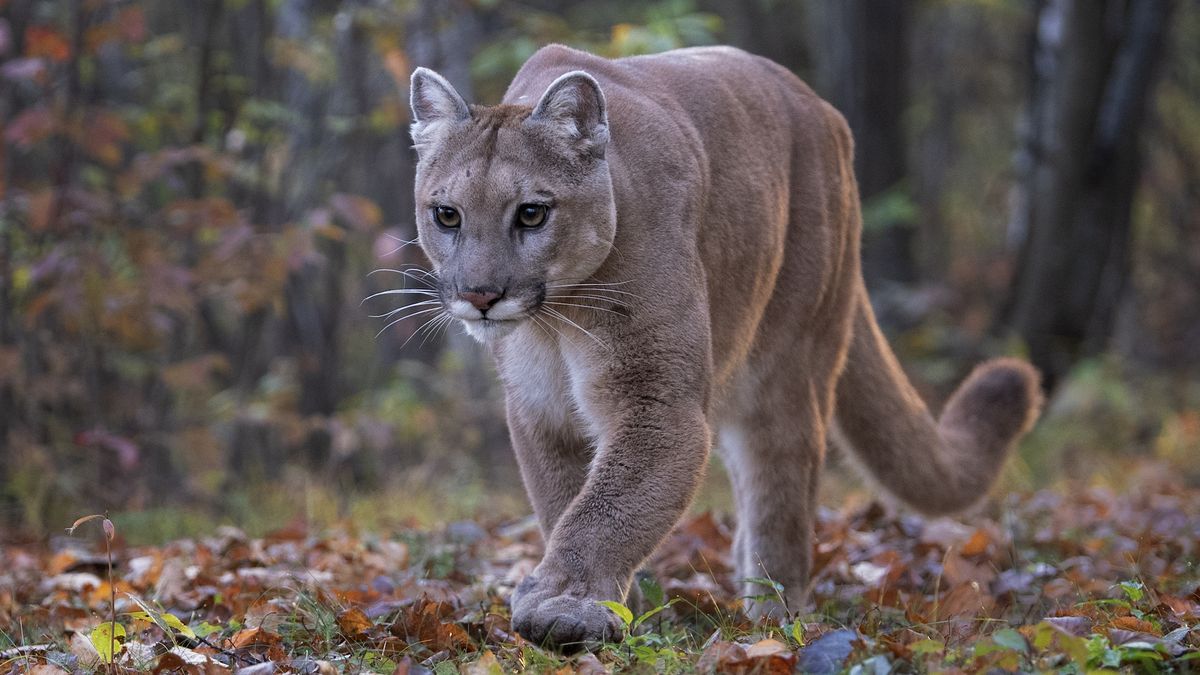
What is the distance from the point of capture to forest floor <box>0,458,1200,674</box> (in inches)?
134

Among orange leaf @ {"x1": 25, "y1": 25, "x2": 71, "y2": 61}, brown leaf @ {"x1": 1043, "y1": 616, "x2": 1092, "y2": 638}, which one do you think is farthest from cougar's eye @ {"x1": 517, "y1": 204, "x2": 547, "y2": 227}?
orange leaf @ {"x1": 25, "y1": 25, "x2": 71, "y2": 61}

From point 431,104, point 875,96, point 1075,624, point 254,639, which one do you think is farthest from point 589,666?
point 875,96

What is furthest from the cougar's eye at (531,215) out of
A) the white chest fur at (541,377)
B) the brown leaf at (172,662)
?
the brown leaf at (172,662)

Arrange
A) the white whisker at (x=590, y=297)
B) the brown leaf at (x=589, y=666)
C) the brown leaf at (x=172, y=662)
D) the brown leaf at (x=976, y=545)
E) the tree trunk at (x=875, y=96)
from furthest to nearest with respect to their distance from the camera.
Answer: the tree trunk at (x=875, y=96) < the brown leaf at (x=976, y=545) < the white whisker at (x=590, y=297) < the brown leaf at (x=172, y=662) < the brown leaf at (x=589, y=666)

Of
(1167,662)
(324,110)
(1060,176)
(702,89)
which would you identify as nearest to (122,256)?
(324,110)

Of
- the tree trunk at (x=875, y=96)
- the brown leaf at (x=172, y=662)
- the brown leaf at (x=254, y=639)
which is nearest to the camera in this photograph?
the brown leaf at (x=172, y=662)

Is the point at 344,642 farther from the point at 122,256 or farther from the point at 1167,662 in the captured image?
the point at 122,256

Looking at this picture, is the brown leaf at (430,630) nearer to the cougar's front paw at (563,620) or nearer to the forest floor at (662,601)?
the forest floor at (662,601)

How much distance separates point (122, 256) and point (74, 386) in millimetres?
888

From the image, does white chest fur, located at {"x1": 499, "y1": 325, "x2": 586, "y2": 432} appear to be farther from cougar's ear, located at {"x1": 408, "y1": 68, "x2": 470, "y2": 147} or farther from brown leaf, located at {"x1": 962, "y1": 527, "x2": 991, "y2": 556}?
brown leaf, located at {"x1": 962, "y1": 527, "x2": 991, "y2": 556}

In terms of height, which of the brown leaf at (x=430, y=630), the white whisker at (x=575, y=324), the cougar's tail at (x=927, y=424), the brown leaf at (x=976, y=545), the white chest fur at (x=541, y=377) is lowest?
the brown leaf at (x=976, y=545)

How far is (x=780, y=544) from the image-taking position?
16.7 feet

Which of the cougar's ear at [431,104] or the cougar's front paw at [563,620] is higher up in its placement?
the cougar's ear at [431,104]

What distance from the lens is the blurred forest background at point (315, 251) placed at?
7.48 metres
